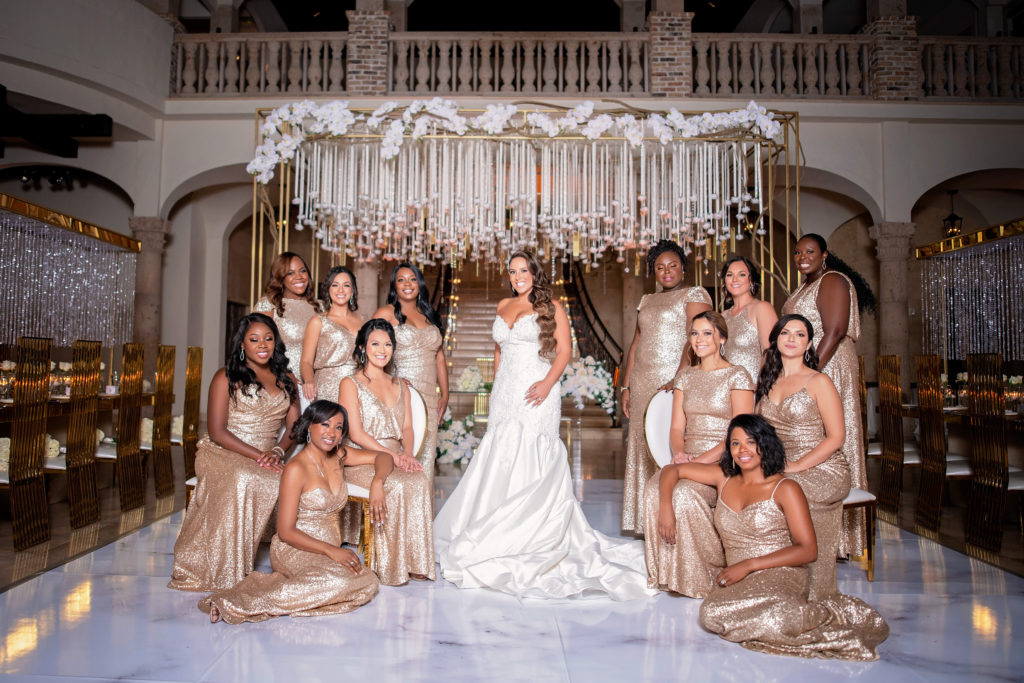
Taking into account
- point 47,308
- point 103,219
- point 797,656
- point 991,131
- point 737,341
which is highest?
point 991,131

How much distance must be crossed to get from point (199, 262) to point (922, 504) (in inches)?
446

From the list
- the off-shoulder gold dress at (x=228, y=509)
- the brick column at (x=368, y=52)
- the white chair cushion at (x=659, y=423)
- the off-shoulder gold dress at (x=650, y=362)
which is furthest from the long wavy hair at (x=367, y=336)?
the brick column at (x=368, y=52)

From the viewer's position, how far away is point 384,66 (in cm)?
1062

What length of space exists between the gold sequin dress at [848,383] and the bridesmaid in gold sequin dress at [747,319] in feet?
0.49

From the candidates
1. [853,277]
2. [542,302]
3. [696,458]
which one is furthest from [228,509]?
[853,277]

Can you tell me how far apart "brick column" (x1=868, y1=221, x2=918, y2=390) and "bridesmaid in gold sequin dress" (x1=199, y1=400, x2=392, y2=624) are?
8.90 meters

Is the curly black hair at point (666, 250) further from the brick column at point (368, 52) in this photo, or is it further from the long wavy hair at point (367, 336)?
the brick column at point (368, 52)

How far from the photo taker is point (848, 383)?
4496 millimetres

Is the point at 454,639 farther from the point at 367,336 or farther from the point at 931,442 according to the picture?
the point at 931,442

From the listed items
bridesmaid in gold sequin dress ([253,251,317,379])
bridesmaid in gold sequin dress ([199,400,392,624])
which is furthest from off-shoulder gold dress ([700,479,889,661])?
bridesmaid in gold sequin dress ([253,251,317,379])

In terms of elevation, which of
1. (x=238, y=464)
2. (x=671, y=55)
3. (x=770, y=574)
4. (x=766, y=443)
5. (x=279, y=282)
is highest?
(x=671, y=55)

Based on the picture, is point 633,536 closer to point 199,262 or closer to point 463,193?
point 463,193

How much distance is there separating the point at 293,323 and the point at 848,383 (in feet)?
11.6

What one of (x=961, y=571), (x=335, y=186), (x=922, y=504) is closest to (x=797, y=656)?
(x=961, y=571)
